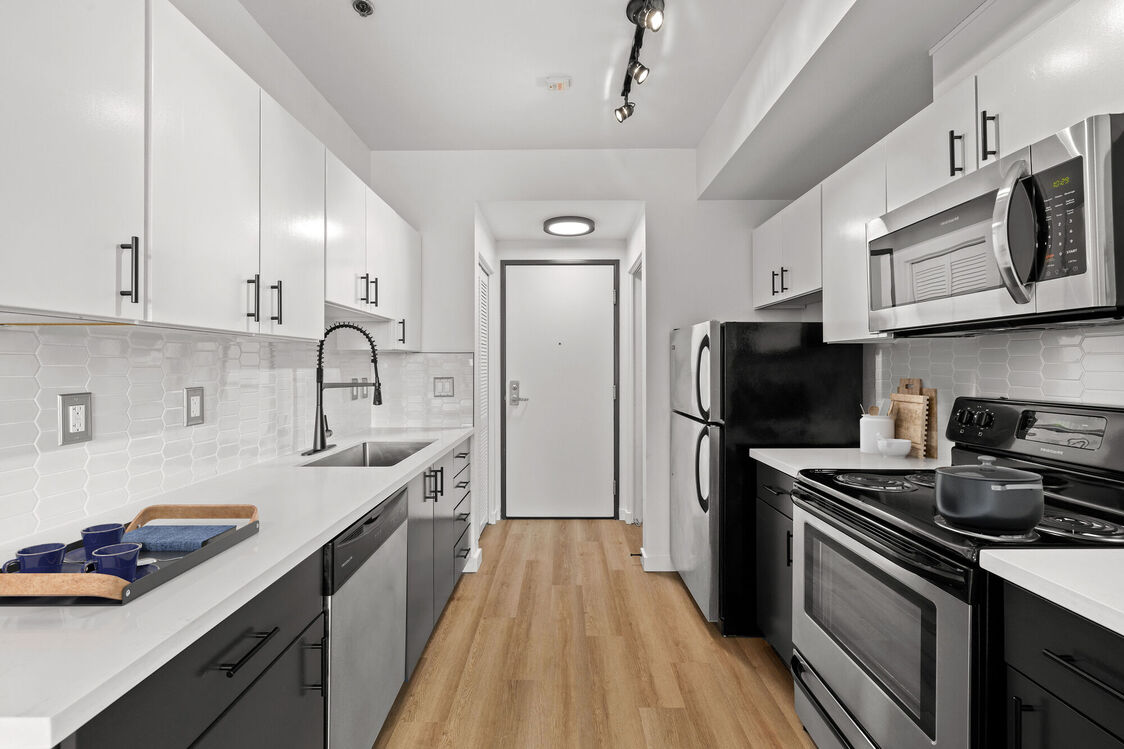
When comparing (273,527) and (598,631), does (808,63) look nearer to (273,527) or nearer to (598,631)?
(273,527)

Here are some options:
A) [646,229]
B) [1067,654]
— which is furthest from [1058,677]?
[646,229]

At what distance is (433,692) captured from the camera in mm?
Result: 2230

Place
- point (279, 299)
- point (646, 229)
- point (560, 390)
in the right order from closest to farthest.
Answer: point (279, 299) → point (646, 229) → point (560, 390)

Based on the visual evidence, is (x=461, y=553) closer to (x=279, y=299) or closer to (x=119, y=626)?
(x=279, y=299)

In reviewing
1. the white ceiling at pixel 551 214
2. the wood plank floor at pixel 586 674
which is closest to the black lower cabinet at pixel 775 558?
the wood plank floor at pixel 586 674

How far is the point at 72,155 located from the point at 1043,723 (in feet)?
6.59

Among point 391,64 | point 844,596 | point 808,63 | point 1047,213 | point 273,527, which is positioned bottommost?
point 844,596

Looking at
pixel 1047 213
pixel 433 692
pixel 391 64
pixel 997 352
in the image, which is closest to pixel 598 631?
pixel 433 692

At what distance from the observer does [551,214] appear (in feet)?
12.1

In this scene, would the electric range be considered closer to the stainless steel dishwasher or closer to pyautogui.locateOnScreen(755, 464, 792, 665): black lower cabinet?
pyautogui.locateOnScreen(755, 464, 792, 665): black lower cabinet

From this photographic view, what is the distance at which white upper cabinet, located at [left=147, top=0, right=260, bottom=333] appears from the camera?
4.28ft

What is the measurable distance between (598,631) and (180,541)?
2022mm

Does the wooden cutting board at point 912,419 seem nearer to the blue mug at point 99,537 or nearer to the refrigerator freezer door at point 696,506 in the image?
the refrigerator freezer door at point 696,506

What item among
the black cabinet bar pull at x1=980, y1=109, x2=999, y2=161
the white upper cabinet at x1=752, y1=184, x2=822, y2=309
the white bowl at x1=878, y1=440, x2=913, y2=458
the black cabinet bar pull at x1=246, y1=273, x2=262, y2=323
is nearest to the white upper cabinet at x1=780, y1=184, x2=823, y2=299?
the white upper cabinet at x1=752, y1=184, x2=822, y2=309
